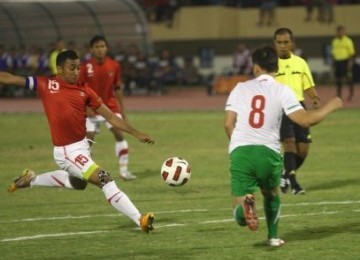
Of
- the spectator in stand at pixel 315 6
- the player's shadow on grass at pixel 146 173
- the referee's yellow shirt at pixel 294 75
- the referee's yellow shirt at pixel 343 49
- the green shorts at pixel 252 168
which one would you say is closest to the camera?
the green shorts at pixel 252 168

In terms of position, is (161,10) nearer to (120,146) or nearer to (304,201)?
(120,146)

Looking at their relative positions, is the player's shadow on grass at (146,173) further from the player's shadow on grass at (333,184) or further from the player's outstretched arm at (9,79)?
the player's outstretched arm at (9,79)

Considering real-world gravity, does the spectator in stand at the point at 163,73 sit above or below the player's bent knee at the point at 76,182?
below

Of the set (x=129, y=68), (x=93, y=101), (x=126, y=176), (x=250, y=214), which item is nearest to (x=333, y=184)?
(x=126, y=176)

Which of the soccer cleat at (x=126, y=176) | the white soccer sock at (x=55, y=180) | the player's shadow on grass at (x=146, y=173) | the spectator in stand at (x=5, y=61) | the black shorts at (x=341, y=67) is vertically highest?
the white soccer sock at (x=55, y=180)

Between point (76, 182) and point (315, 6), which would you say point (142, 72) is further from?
point (76, 182)

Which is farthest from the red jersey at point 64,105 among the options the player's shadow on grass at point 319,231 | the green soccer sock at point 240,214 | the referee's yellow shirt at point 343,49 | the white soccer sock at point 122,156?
the referee's yellow shirt at point 343,49

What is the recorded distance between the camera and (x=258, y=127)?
10.7 metres

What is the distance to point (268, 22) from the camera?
49.9 metres

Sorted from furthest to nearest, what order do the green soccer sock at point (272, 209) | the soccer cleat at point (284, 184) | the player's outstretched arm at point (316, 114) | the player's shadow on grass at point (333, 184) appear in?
1. the player's shadow on grass at point (333, 184)
2. the soccer cleat at point (284, 184)
3. the green soccer sock at point (272, 209)
4. the player's outstretched arm at point (316, 114)

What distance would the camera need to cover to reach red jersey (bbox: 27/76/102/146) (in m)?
12.6

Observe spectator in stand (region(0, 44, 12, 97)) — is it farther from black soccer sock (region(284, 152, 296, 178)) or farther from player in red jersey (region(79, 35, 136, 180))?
black soccer sock (region(284, 152, 296, 178))

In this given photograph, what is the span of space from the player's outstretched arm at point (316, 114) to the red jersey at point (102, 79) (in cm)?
755

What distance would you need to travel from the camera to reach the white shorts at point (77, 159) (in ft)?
40.3
